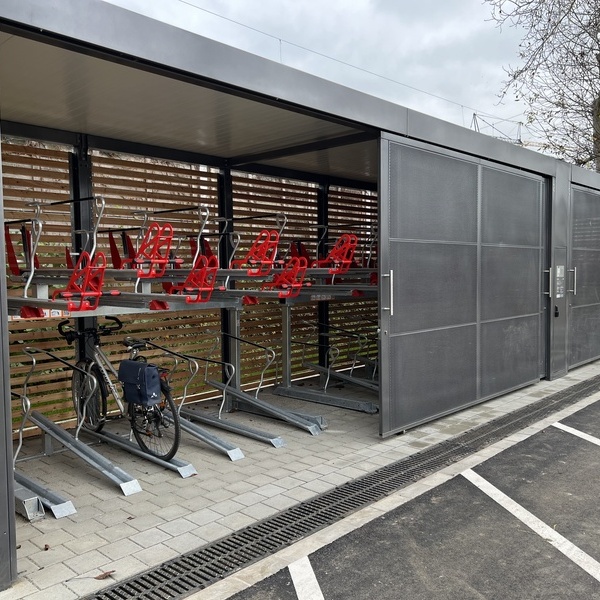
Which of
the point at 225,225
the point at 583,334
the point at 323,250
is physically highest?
the point at 225,225

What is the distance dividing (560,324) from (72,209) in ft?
21.4

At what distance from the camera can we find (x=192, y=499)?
13.8ft

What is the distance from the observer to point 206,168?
7066 millimetres

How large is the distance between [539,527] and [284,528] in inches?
62.5

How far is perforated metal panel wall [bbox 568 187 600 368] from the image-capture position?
8.77 m

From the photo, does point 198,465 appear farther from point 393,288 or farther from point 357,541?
point 393,288

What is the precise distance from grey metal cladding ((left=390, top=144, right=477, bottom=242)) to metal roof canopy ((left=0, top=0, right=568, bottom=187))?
0.73ft

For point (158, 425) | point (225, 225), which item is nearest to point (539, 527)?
point (158, 425)

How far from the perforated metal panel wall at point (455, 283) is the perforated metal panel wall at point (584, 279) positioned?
1194 millimetres

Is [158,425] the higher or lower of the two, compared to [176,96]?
lower

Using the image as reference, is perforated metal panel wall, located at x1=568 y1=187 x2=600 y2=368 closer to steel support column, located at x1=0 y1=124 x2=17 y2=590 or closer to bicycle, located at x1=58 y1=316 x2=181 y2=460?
bicycle, located at x1=58 y1=316 x2=181 y2=460

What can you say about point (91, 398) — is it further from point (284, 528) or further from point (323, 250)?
point (323, 250)

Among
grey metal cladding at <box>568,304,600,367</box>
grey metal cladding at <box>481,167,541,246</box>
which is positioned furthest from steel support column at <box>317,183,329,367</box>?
grey metal cladding at <box>568,304,600,367</box>

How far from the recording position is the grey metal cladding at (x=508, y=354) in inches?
272
